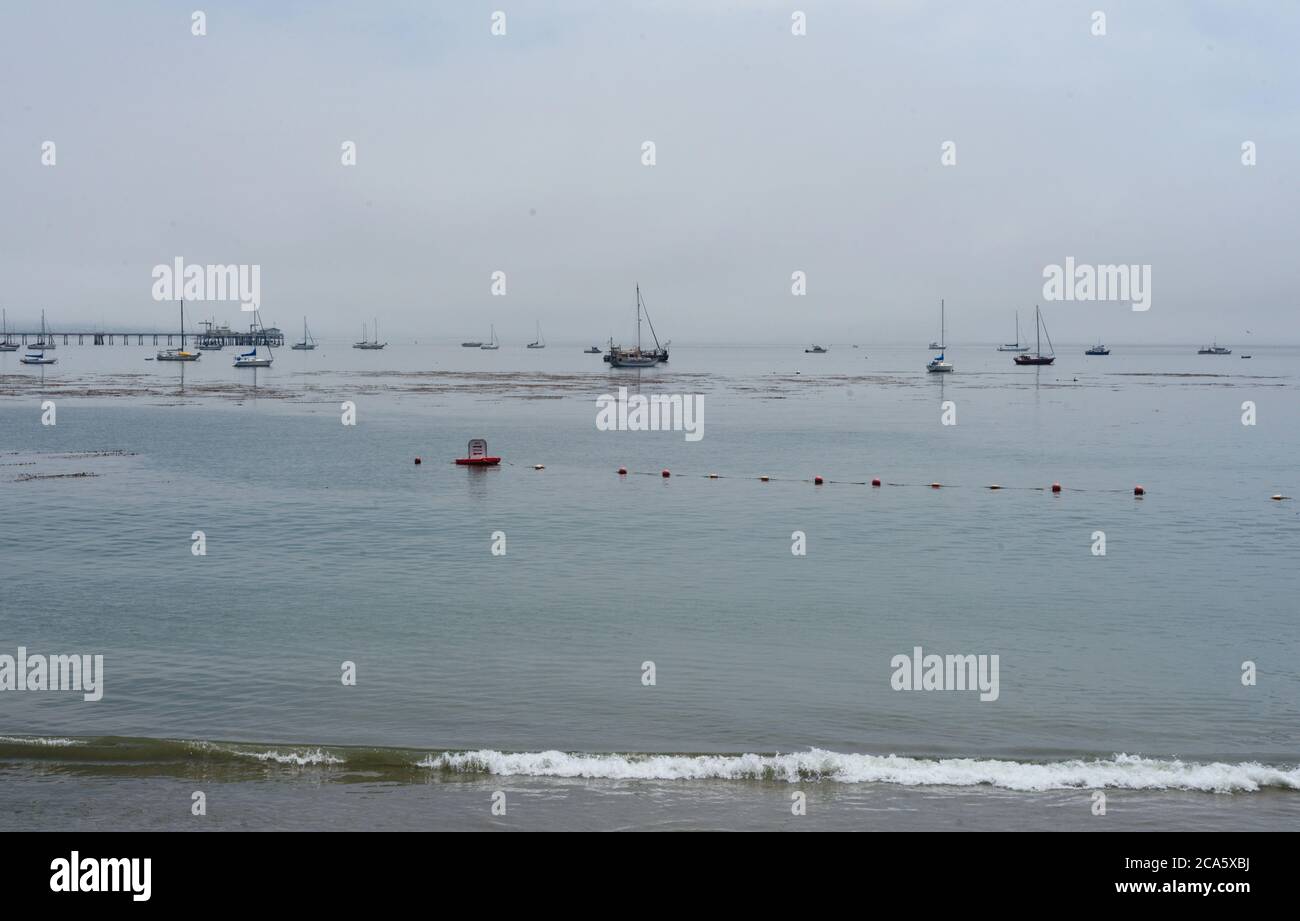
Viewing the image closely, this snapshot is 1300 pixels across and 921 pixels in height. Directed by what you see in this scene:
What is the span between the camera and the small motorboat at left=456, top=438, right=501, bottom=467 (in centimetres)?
6081

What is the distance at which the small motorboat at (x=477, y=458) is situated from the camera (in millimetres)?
60812

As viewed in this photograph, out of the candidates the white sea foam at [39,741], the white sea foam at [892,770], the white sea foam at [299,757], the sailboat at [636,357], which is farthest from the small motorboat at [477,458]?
the sailboat at [636,357]

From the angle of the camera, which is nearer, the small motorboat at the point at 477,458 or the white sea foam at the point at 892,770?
the white sea foam at the point at 892,770

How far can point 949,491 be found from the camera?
171 feet

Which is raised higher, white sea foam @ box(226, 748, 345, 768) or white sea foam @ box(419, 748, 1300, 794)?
white sea foam @ box(226, 748, 345, 768)

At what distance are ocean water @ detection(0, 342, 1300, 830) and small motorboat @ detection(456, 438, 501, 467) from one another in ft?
4.14

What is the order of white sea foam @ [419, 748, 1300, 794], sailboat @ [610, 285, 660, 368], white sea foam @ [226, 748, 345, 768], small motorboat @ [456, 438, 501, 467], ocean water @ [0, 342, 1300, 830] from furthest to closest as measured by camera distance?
sailboat @ [610, 285, 660, 368] → small motorboat @ [456, 438, 501, 467] → white sea foam @ [226, 748, 345, 768] → white sea foam @ [419, 748, 1300, 794] → ocean water @ [0, 342, 1300, 830]

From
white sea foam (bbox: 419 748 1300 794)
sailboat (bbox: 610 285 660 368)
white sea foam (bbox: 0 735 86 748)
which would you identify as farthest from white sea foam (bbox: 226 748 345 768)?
sailboat (bbox: 610 285 660 368)

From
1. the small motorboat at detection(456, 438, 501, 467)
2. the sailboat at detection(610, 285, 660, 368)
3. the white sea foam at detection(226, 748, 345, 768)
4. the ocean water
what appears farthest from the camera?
the sailboat at detection(610, 285, 660, 368)

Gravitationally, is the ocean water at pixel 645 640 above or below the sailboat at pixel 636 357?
below

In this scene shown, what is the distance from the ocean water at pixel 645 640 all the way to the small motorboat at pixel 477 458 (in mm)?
1262

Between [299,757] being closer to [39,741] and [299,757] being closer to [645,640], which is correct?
[39,741]

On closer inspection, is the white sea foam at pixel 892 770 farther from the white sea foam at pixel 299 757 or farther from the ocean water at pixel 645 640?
the white sea foam at pixel 299 757

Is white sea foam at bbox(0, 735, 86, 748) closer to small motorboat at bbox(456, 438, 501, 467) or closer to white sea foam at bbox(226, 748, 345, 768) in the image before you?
white sea foam at bbox(226, 748, 345, 768)
